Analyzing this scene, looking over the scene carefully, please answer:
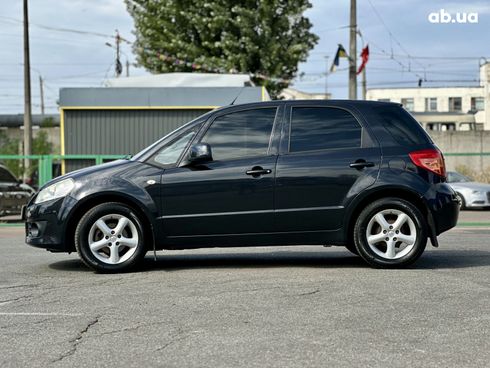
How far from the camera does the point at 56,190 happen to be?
27.8 feet

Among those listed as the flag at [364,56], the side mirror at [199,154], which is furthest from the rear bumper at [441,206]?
the flag at [364,56]

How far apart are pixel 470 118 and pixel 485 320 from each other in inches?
2569

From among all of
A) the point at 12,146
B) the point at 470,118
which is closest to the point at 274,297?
the point at 12,146

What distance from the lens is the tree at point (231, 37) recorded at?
39156 millimetres

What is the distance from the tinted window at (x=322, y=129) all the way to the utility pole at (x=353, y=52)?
74.7ft

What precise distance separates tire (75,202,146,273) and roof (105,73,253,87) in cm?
2216

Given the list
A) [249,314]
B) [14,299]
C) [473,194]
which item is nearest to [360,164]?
[249,314]

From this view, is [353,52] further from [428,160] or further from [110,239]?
[110,239]

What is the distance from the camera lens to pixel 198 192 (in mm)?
8289

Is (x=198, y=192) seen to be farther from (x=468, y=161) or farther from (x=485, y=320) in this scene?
(x=468, y=161)

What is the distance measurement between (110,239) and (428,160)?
320cm

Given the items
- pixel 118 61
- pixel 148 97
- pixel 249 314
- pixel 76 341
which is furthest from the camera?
pixel 118 61

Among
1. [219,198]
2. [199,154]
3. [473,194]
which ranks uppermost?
[199,154]

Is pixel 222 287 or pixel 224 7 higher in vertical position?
pixel 224 7
